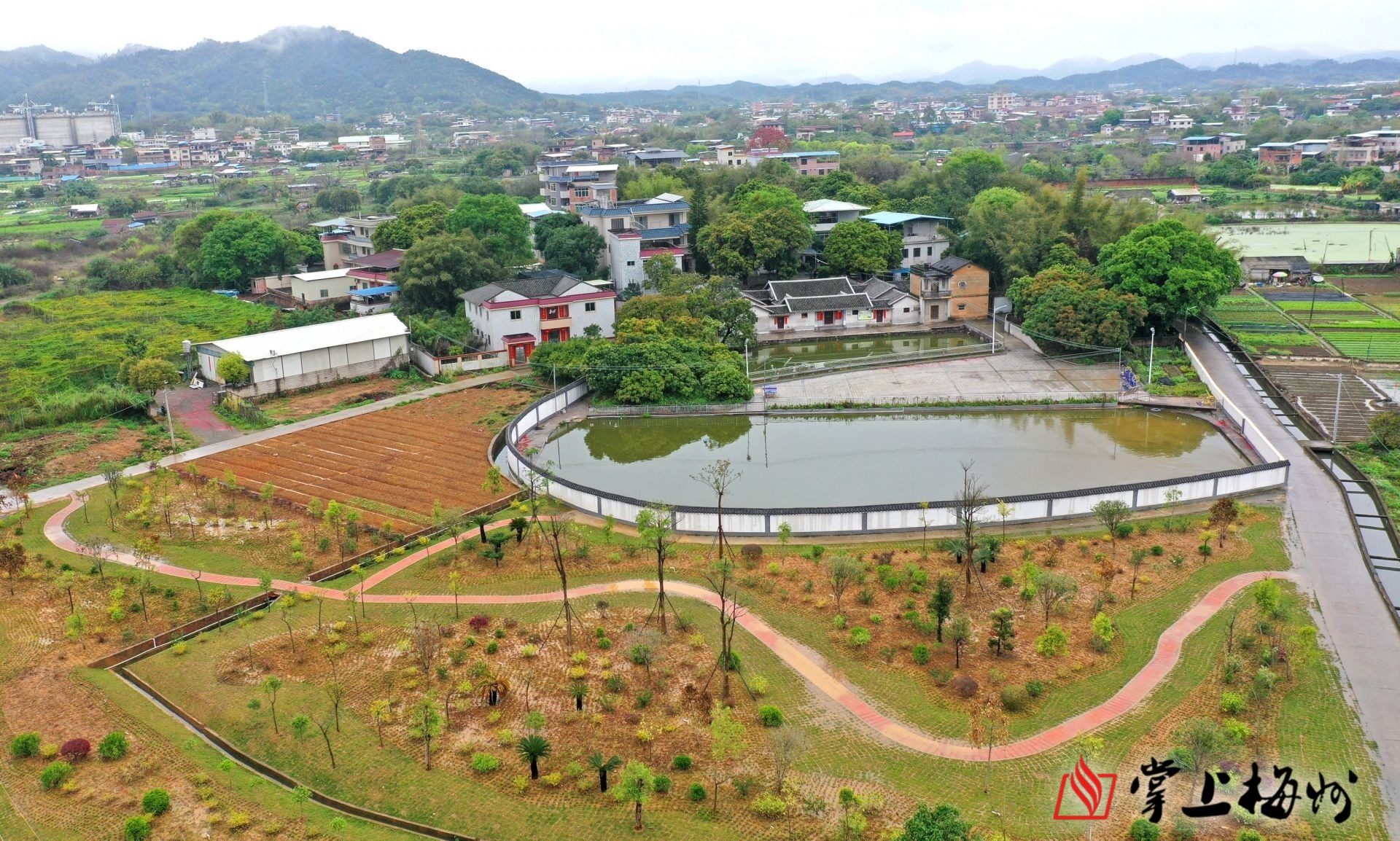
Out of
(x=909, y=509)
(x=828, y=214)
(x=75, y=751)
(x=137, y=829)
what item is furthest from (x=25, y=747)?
(x=828, y=214)

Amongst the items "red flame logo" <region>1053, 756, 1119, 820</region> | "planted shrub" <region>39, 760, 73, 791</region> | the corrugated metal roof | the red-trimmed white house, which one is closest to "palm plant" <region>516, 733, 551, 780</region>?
"planted shrub" <region>39, 760, 73, 791</region>

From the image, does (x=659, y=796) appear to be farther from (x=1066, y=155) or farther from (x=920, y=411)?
(x=1066, y=155)

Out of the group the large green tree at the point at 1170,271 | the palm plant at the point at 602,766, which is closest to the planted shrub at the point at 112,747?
the palm plant at the point at 602,766

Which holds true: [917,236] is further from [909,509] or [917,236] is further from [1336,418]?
[909,509]

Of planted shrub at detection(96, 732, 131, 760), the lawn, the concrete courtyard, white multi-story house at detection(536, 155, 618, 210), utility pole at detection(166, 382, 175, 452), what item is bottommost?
the lawn

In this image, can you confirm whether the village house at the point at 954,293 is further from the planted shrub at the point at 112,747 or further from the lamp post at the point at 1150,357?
the planted shrub at the point at 112,747

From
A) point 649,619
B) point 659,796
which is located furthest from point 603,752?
point 649,619

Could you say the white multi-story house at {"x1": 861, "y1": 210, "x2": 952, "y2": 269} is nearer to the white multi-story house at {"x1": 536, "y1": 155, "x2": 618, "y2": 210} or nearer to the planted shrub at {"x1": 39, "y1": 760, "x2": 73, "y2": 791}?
the white multi-story house at {"x1": 536, "y1": 155, "x2": 618, "y2": 210}

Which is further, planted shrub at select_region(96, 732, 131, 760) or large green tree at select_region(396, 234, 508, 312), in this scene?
large green tree at select_region(396, 234, 508, 312)

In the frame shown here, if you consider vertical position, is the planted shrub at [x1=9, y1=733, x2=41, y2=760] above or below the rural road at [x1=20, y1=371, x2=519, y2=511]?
below
